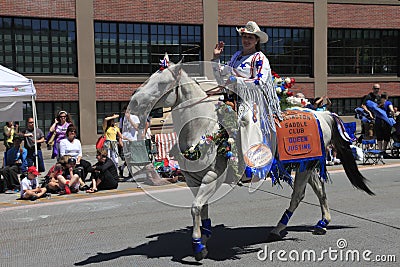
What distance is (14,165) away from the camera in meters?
11.5

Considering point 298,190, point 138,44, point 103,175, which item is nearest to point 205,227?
point 298,190

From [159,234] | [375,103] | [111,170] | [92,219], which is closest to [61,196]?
[111,170]

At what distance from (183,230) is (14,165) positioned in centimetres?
658

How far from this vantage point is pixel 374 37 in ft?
96.6

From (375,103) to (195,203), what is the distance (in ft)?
39.7

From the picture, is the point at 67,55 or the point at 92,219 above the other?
the point at 67,55

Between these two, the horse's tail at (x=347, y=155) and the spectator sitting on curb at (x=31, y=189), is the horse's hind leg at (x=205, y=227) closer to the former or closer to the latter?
the horse's tail at (x=347, y=155)

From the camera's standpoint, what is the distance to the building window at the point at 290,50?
27031mm

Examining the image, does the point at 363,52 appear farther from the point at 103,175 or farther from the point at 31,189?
the point at 31,189

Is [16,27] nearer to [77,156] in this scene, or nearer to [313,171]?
[77,156]

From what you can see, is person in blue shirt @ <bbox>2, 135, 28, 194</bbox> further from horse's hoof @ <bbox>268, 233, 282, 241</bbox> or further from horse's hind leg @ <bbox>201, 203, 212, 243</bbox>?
horse's hoof @ <bbox>268, 233, 282, 241</bbox>

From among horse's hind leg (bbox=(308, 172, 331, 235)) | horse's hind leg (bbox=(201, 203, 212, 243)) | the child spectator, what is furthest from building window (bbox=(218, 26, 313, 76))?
horse's hind leg (bbox=(201, 203, 212, 243))

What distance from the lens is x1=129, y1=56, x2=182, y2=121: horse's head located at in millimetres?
4879

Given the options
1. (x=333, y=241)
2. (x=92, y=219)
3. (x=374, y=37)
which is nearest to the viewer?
(x=333, y=241)
